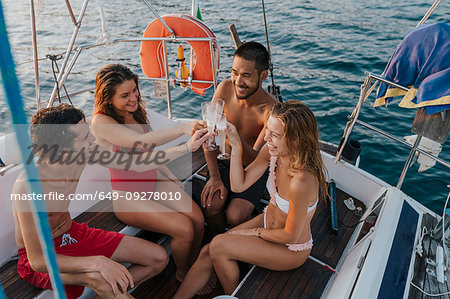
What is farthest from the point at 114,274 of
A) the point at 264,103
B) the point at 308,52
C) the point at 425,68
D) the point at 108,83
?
the point at 308,52

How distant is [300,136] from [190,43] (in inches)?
78.4

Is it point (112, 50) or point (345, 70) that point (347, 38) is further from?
point (112, 50)

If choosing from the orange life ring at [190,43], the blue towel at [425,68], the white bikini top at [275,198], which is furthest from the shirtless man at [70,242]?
the blue towel at [425,68]

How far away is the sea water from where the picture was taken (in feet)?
17.1

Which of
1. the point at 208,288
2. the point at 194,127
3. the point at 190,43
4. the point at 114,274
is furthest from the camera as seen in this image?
the point at 190,43

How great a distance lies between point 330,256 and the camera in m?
2.26

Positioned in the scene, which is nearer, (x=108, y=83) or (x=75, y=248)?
(x=75, y=248)

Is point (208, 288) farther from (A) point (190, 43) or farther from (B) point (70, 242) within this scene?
(A) point (190, 43)

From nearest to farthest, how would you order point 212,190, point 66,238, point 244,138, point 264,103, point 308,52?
point 66,238, point 212,190, point 264,103, point 244,138, point 308,52

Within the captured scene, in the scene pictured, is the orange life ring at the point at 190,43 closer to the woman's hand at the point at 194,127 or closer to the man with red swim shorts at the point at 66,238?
the woman's hand at the point at 194,127

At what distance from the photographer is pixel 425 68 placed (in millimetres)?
2078

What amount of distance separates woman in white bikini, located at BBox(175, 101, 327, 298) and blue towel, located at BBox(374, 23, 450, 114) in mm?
799

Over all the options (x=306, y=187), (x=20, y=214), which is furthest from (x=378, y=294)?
(x=20, y=214)

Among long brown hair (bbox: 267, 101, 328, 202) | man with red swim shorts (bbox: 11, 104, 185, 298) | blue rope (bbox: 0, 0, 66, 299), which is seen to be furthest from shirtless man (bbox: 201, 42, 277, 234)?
blue rope (bbox: 0, 0, 66, 299)
